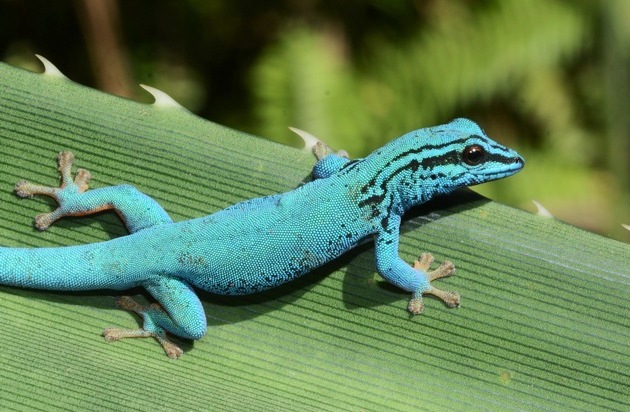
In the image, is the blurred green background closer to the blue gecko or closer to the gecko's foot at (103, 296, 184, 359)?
the blue gecko

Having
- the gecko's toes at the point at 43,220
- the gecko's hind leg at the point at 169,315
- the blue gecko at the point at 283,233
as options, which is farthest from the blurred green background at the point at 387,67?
the gecko's toes at the point at 43,220

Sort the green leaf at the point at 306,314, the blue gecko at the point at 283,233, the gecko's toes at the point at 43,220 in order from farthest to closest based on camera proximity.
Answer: the gecko's toes at the point at 43,220 → the blue gecko at the point at 283,233 → the green leaf at the point at 306,314

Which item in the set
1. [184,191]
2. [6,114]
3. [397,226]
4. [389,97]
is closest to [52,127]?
[6,114]

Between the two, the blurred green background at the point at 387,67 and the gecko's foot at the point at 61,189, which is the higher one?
the blurred green background at the point at 387,67

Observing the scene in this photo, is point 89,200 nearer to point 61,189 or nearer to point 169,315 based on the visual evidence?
point 61,189

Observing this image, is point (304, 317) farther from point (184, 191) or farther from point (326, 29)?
point (326, 29)

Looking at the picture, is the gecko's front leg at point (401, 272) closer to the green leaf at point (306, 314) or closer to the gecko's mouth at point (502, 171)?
the green leaf at point (306, 314)
